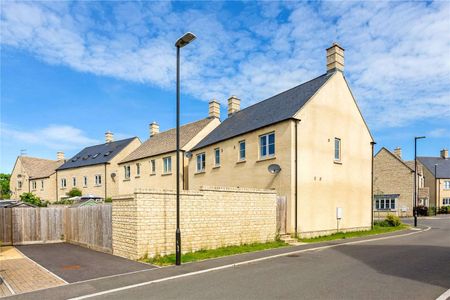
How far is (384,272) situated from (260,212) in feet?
24.5

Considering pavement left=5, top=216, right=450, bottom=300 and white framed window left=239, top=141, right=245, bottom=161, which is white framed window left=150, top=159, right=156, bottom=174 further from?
pavement left=5, top=216, right=450, bottom=300

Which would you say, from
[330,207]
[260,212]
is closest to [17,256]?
[260,212]

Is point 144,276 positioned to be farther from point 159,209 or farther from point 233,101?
point 233,101

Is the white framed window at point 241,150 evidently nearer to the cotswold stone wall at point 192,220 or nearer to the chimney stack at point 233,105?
the cotswold stone wall at point 192,220

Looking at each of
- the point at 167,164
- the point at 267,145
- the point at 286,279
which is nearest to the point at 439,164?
the point at 167,164

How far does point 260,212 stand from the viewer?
17.0m

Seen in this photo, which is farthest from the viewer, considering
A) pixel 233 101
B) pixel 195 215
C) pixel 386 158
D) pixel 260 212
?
pixel 386 158

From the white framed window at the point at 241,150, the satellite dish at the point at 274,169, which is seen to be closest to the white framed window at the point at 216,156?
the white framed window at the point at 241,150

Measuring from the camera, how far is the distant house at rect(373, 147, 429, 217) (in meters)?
44.3

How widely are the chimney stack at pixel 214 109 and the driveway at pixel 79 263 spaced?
2112cm

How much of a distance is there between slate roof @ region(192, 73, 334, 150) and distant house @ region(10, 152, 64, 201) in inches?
1251

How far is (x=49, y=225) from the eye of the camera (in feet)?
63.8

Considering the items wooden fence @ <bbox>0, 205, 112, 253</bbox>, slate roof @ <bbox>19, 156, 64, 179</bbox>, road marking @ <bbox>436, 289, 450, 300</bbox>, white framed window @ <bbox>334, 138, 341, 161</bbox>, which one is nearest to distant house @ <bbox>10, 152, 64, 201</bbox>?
slate roof @ <bbox>19, 156, 64, 179</bbox>

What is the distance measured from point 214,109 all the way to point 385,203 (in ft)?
90.2
